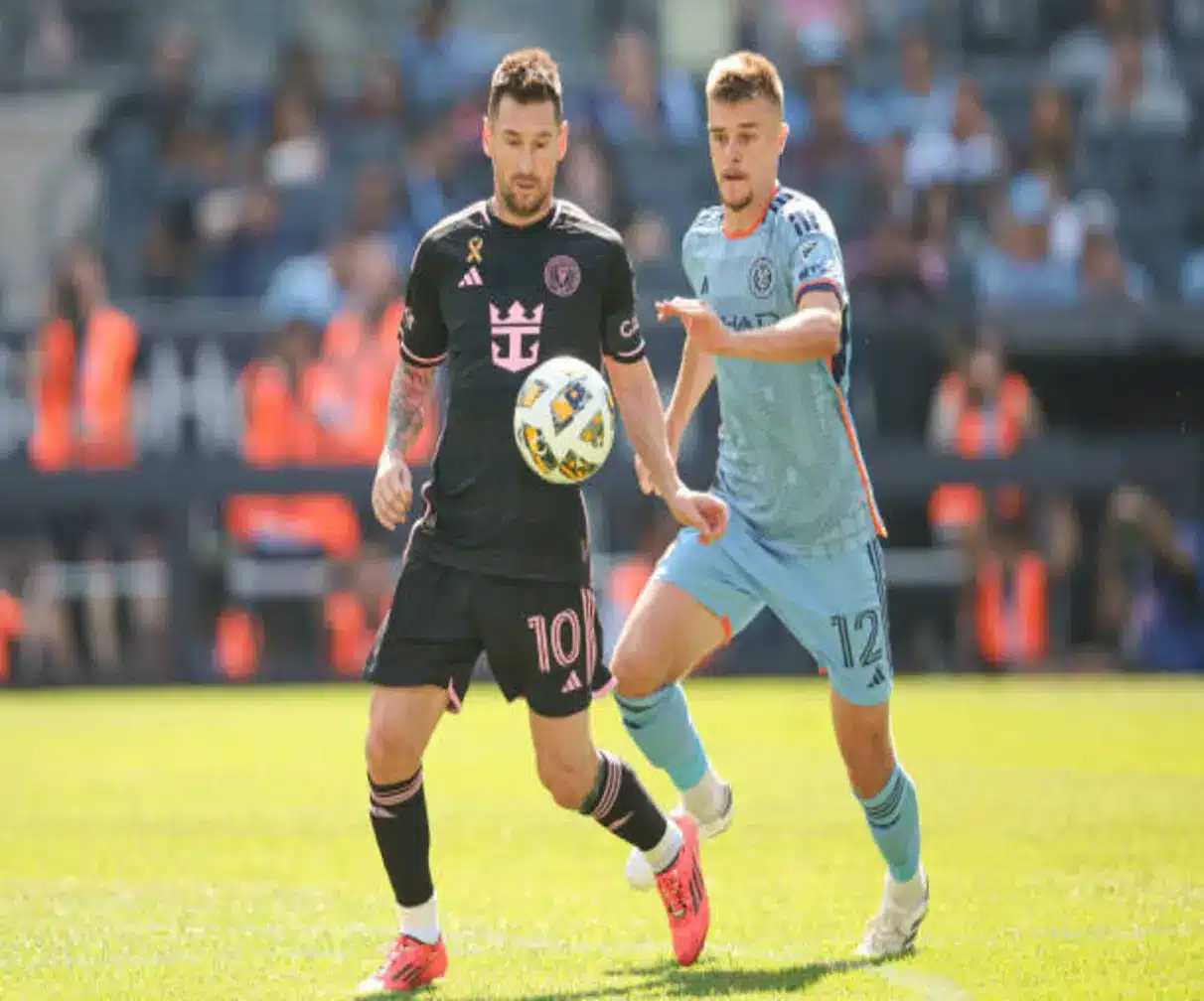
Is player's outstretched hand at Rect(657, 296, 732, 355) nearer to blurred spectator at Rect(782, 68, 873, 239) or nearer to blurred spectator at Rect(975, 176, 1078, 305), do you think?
blurred spectator at Rect(975, 176, 1078, 305)

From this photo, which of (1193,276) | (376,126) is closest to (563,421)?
(1193,276)

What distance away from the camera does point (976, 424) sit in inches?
658

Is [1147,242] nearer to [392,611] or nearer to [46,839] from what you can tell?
[46,839]

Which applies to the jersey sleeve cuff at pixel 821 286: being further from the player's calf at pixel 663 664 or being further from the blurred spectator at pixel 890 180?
the blurred spectator at pixel 890 180

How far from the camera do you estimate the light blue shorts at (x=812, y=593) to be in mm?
7016

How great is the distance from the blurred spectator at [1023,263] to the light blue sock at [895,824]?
1145 centimetres

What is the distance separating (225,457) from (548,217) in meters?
10.4

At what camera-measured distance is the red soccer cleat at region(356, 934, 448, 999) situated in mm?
6223

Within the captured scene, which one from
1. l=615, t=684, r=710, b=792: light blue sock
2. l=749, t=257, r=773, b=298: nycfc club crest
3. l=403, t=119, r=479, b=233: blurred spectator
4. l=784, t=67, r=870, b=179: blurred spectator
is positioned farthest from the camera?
l=403, t=119, r=479, b=233: blurred spectator

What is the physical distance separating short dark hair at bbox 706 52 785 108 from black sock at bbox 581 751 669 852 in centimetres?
208

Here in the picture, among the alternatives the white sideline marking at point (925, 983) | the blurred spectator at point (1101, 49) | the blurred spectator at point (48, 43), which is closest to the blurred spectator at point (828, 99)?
the blurred spectator at point (1101, 49)

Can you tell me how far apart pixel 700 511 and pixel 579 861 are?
284 centimetres

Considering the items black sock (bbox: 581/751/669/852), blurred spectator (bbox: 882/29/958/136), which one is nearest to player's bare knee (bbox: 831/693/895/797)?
black sock (bbox: 581/751/669/852)

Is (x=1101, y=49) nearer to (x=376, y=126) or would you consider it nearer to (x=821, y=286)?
(x=376, y=126)
